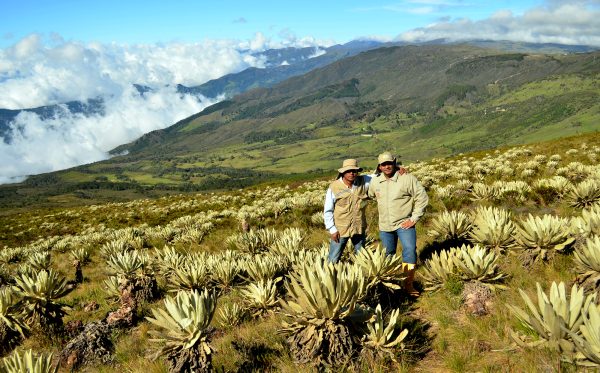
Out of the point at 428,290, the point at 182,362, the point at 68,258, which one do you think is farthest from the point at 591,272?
the point at 68,258

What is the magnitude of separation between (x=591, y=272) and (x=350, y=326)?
288 cm

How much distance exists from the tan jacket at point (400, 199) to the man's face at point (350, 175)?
0.48 meters

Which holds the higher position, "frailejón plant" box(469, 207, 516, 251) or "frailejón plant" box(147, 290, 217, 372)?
"frailejón plant" box(147, 290, 217, 372)

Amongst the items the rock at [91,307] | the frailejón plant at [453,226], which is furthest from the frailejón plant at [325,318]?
the rock at [91,307]

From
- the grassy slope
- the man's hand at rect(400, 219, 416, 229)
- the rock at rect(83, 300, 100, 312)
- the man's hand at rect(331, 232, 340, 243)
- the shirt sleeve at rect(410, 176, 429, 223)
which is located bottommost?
the rock at rect(83, 300, 100, 312)

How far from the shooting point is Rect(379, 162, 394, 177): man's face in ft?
21.0

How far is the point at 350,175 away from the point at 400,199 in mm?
919

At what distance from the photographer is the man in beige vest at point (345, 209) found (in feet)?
22.2

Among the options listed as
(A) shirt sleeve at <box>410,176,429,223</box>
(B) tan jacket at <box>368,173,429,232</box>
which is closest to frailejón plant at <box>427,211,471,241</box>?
(B) tan jacket at <box>368,173,429,232</box>

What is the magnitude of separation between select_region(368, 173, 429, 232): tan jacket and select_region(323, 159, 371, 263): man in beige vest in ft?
1.33

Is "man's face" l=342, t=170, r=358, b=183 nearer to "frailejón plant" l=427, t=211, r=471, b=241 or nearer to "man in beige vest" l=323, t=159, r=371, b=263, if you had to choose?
"man in beige vest" l=323, t=159, r=371, b=263

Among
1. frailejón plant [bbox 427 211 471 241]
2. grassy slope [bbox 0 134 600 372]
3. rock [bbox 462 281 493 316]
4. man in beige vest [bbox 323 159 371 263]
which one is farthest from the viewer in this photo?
A: frailejón plant [bbox 427 211 471 241]

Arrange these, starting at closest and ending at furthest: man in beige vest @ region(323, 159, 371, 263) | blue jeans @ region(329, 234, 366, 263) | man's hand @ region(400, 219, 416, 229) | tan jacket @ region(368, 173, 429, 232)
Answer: man's hand @ region(400, 219, 416, 229) < tan jacket @ region(368, 173, 429, 232) < man in beige vest @ region(323, 159, 371, 263) < blue jeans @ region(329, 234, 366, 263)

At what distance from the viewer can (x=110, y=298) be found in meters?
8.33
